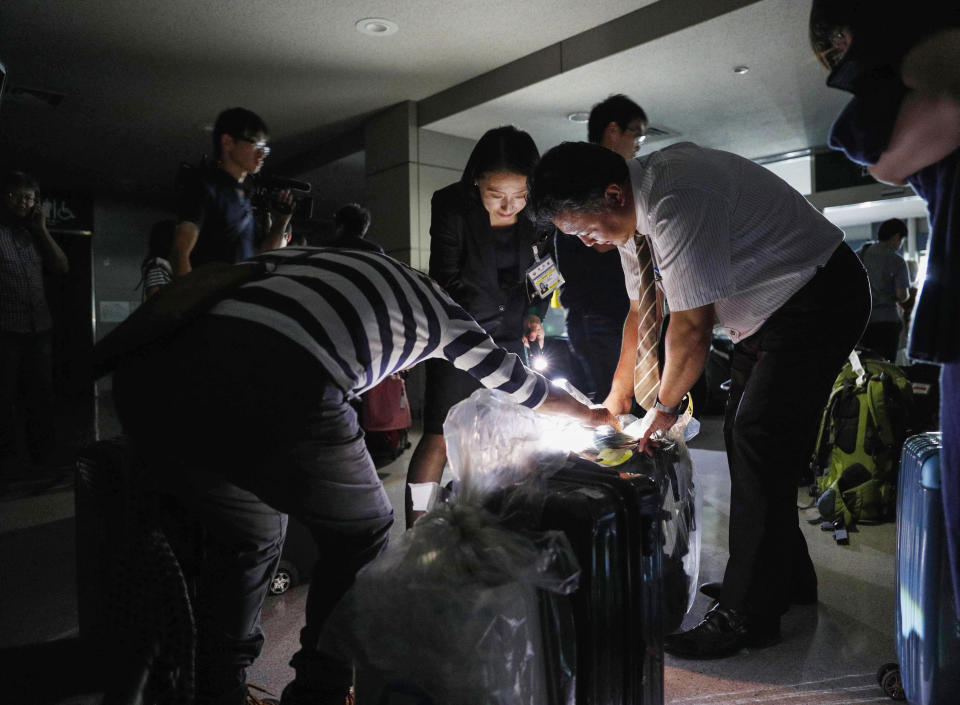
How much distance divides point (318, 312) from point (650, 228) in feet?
2.94

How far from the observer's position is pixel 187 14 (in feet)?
15.6

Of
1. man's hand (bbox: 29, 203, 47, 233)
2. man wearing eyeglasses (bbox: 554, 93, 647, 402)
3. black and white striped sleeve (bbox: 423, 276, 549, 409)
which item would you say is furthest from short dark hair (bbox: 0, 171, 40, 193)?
black and white striped sleeve (bbox: 423, 276, 549, 409)

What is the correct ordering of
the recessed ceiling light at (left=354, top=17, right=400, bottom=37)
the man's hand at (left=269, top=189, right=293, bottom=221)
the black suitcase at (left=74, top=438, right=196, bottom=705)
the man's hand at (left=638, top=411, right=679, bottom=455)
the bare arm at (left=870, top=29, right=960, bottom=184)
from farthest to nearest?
the recessed ceiling light at (left=354, top=17, right=400, bottom=37) → the man's hand at (left=269, top=189, right=293, bottom=221) → the man's hand at (left=638, top=411, right=679, bottom=455) → the black suitcase at (left=74, top=438, right=196, bottom=705) → the bare arm at (left=870, top=29, right=960, bottom=184)

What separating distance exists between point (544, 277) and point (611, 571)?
54.8 inches

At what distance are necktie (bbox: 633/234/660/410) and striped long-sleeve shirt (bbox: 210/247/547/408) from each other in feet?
2.09

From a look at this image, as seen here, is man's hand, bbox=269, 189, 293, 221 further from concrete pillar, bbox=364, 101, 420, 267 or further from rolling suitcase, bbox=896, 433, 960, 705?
concrete pillar, bbox=364, 101, 420, 267

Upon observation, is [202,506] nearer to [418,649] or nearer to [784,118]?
[418,649]

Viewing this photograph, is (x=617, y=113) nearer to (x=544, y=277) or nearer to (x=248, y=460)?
(x=544, y=277)

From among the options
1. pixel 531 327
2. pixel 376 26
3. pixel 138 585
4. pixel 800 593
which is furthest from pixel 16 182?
pixel 800 593

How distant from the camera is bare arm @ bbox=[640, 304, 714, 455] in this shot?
4.94 ft

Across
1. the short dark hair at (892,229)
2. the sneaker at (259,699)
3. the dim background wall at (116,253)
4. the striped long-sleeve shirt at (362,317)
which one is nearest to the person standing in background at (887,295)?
the short dark hair at (892,229)

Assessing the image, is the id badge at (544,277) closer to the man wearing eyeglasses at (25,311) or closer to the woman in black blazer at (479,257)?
the woman in black blazer at (479,257)

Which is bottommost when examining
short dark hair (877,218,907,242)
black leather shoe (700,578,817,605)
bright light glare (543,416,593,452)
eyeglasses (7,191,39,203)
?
black leather shoe (700,578,817,605)

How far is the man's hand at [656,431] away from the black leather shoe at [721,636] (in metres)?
0.50
